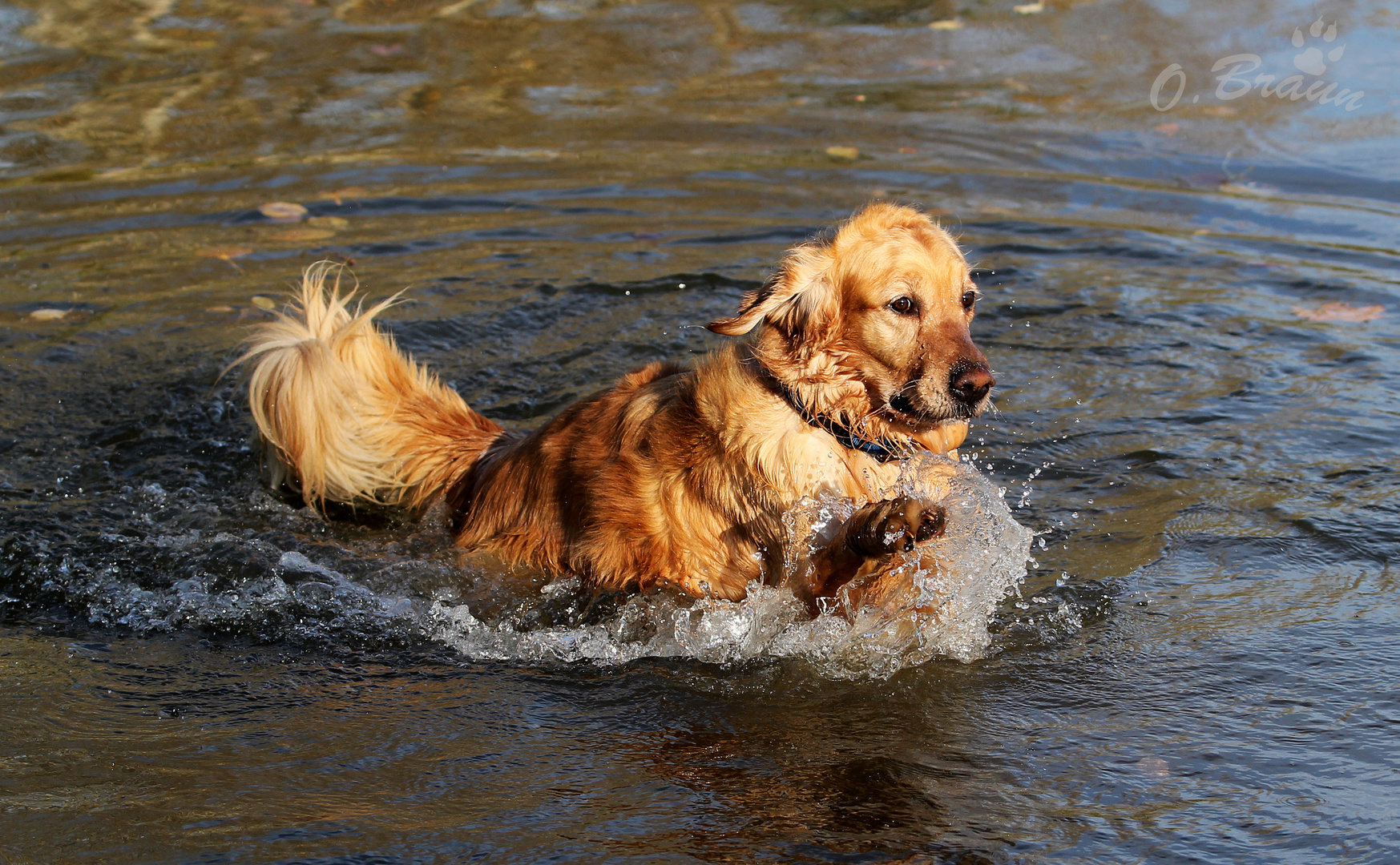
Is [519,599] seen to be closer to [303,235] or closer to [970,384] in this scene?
[970,384]

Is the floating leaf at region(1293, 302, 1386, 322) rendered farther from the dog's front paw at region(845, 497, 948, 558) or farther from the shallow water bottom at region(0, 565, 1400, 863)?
the dog's front paw at region(845, 497, 948, 558)

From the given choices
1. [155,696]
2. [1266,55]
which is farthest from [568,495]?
[1266,55]

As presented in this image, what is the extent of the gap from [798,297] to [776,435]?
18.8 inches

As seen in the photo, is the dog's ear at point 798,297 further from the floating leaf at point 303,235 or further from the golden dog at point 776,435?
the floating leaf at point 303,235

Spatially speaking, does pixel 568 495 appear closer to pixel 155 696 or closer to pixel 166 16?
pixel 155 696

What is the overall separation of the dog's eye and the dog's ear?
7.8 inches

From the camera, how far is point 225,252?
8.30 m

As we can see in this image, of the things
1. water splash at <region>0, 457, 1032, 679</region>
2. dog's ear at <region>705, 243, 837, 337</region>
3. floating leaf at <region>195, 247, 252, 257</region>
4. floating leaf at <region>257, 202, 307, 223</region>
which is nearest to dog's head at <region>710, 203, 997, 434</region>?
dog's ear at <region>705, 243, 837, 337</region>

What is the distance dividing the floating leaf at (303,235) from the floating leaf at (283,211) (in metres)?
0.17

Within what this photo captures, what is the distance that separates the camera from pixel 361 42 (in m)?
12.6

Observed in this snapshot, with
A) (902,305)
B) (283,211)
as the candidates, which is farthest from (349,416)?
(283,211)

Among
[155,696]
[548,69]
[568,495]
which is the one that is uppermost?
[548,69]

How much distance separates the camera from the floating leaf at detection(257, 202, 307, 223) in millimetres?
8898

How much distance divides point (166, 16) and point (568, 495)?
10649mm
